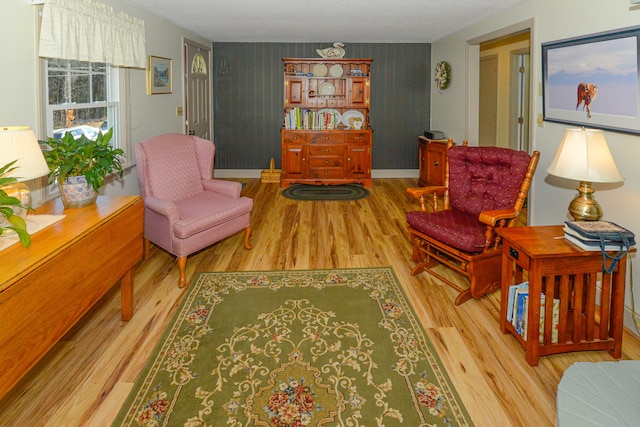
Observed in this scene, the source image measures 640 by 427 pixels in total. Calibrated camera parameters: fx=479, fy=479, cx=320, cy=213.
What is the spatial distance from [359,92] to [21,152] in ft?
19.1

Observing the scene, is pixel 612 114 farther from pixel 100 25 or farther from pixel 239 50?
pixel 239 50

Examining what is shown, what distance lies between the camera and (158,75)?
4.93m

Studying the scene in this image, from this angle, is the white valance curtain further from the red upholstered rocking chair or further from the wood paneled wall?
the wood paneled wall

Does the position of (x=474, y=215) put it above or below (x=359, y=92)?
below

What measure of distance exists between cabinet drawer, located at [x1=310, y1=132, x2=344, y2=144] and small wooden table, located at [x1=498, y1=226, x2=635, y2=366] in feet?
15.5

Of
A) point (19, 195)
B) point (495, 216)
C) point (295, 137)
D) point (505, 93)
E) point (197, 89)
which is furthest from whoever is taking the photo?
point (505, 93)

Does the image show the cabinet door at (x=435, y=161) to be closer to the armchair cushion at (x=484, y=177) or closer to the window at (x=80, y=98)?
the armchair cushion at (x=484, y=177)

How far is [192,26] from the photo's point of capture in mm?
5695

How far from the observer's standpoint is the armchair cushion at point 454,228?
10.1 feet

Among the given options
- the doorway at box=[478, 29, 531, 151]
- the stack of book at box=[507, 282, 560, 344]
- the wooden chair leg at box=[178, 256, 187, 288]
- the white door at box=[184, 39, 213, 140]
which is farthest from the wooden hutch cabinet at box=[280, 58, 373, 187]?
the stack of book at box=[507, 282, 560, 344]

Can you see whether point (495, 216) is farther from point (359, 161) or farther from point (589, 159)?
point (359, 161)

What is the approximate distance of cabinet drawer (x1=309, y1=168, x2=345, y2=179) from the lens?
7137 millimetres

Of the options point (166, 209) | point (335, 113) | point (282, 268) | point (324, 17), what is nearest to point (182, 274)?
point (166, 209)

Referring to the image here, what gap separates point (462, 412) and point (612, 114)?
6.55ft
